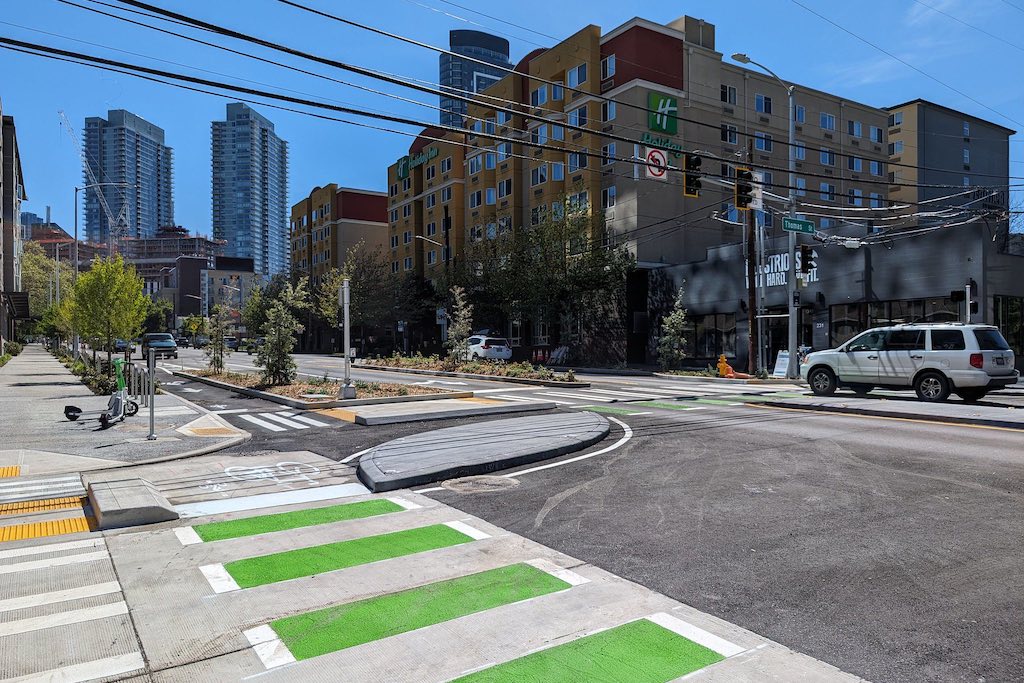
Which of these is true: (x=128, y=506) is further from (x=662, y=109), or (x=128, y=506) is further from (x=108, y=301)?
(x=662, y=109)

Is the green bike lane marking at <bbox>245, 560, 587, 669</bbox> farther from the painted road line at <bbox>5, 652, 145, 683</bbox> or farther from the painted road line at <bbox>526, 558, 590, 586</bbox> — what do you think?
the painted road line at <bbox>5, 652, 145, 683</bbox>

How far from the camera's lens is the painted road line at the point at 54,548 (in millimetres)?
5520

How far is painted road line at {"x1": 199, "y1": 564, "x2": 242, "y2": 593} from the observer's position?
471 centimetres

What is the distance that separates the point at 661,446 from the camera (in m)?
10.6

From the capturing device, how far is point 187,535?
6094mm

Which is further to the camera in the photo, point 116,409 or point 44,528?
point 116,409

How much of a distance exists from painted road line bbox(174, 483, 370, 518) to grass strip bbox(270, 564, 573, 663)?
3.15m


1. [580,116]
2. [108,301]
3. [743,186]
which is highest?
[580,116]

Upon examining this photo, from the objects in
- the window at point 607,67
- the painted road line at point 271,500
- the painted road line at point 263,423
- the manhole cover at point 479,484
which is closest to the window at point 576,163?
the window at point 607,67

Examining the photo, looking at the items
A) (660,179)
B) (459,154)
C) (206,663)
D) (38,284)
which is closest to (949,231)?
(660,179)

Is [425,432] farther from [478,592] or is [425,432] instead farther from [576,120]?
[576,120]

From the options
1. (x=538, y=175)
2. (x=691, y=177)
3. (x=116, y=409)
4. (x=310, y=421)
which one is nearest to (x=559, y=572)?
(x=310, y=421)

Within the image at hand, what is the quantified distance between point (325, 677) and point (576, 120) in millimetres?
45796

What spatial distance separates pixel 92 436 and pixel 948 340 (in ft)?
63.3
